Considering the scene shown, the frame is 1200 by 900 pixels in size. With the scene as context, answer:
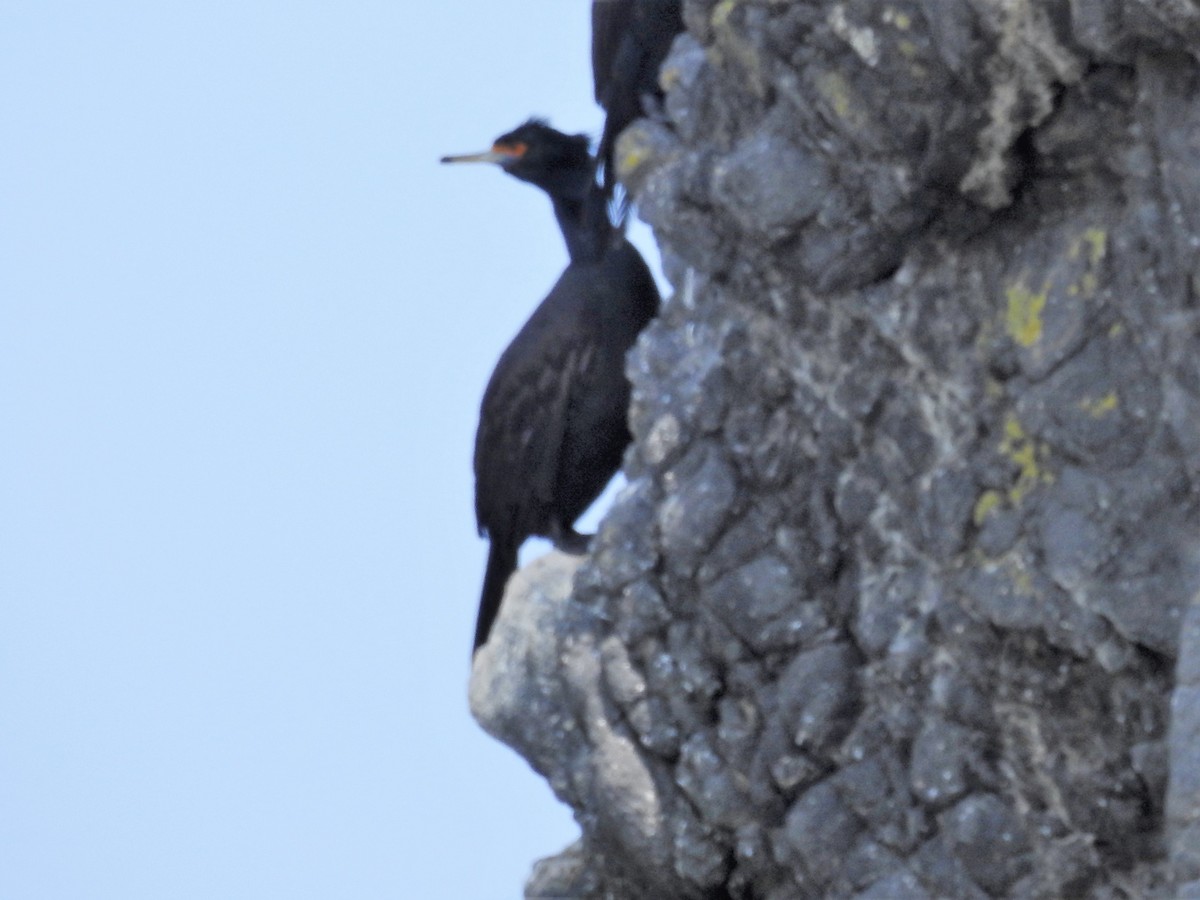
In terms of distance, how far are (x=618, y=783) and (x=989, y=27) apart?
2.10 metres

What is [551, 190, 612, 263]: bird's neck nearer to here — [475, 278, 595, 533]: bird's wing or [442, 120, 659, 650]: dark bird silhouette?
[442, 120, 659, 650]: dark bird silhouette

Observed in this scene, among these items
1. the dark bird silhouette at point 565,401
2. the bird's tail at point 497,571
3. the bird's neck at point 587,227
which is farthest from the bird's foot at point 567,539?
the bird's neck at point 587,227

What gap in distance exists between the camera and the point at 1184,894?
3.55 metres

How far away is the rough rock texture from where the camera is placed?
161 inches

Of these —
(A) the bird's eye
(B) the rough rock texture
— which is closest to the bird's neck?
(A) the bird's eye

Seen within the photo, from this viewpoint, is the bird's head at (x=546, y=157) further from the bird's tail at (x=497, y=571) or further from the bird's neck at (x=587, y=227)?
the bird's tail at (x=497, y=571)

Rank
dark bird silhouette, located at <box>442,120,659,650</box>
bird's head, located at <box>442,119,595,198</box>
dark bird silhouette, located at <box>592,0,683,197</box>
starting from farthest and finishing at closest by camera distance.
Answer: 1. bird's head, located at <box>442,119,595,198</box>
2. dark bird silhouette, located at <box>442,120,659,650</box>
3. dark bird silhouette, located at <box>592,0,683,197</box>

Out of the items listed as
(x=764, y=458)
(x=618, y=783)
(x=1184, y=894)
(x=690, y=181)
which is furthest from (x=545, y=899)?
(x=1184, y=894)

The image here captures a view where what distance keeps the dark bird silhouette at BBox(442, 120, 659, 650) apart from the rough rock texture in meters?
1.05

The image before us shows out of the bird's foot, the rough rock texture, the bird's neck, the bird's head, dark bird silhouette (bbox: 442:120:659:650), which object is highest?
the bird's head

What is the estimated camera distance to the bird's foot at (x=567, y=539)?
21.8 feet

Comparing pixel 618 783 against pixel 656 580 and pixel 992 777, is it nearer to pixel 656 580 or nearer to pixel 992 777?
pixel 656 580

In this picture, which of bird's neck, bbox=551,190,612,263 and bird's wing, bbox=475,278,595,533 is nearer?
bird's wing, bbox=475,278,595,533

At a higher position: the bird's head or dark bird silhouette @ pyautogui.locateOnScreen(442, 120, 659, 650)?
the bird's head
